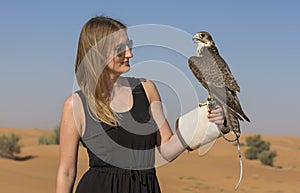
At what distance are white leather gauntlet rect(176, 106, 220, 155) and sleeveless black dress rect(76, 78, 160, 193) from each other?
192 mm

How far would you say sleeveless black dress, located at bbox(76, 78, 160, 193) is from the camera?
3344 mm

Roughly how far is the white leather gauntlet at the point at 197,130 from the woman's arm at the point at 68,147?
2.11 feet

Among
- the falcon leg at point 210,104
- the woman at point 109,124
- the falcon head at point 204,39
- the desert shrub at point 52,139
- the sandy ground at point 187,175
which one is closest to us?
the falcon leg at point 210,104

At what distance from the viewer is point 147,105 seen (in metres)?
3.44

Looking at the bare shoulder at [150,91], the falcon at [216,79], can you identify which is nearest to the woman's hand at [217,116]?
the falcon at [216,79]

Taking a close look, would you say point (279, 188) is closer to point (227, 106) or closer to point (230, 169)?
point (230, 169)

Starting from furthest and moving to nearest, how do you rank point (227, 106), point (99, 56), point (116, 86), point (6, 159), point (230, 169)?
point (230, 169), point (6, 159), point (116, 86), point (99, 56), point (227, 106)

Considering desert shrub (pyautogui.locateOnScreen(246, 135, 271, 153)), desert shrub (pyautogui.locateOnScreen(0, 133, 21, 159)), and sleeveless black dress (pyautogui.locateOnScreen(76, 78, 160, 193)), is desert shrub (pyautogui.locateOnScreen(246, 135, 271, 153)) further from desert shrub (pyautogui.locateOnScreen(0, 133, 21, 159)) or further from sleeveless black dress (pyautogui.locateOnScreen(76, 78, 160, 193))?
sleeveless black dress (pyautogui.locateOnScreen(76, 78, 160, 193))

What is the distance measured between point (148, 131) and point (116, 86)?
37 centimetres

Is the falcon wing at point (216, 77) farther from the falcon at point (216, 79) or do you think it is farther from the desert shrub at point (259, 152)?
the desert shrub at point (259, 152)

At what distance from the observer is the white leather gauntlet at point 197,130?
328 cm

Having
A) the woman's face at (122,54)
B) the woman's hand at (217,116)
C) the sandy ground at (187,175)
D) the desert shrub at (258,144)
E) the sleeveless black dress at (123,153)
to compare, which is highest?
the woman's face at (122,54)

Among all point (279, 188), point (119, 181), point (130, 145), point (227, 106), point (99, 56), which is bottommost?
point (279, 188)

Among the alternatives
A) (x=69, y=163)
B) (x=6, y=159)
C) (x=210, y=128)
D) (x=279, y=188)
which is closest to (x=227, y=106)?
(x=210, y=128)
